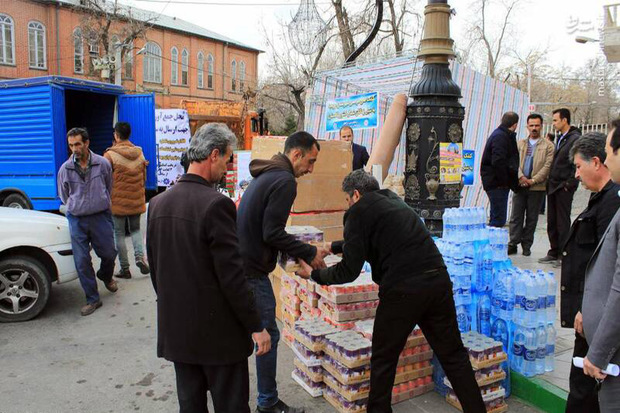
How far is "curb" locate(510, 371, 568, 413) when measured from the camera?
11.6ft

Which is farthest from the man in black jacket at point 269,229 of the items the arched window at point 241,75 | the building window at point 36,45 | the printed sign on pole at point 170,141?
the arched window at point 241,75

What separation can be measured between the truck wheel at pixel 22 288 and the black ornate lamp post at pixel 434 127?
166 inches

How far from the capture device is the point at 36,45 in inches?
1420

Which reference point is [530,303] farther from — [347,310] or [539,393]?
[347,310]

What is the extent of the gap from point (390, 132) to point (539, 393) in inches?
117

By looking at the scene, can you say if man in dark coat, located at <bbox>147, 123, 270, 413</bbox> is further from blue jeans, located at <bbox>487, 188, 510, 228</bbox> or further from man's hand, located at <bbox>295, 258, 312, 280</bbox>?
blue jeans, located at <bbox>487, 188, 510, 228</bbox>

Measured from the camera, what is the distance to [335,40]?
2373 cm

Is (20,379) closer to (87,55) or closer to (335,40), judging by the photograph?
(335,40)

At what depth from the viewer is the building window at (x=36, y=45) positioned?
35.8 m

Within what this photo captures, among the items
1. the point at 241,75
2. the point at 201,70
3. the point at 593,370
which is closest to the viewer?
the point at 593,370

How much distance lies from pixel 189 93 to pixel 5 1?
660 inches

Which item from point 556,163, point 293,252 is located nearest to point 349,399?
point 293,252

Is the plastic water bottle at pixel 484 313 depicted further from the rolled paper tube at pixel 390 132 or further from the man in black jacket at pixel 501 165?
the man in black jacket at pixel 501 165

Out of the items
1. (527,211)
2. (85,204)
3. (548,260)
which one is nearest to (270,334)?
(85,204)
